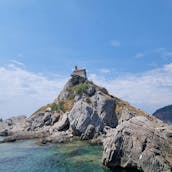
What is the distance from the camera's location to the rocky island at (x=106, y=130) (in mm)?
44844

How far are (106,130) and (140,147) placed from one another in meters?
47.1

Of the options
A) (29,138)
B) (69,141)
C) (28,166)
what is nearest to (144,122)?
(28,166)

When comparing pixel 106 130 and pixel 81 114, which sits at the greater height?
pixel 81 114

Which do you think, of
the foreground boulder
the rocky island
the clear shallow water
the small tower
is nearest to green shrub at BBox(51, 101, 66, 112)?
the rocky island

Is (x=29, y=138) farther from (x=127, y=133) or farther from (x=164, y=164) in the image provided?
(x=164, y=164)

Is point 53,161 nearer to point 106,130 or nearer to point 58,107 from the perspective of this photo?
point 106,130

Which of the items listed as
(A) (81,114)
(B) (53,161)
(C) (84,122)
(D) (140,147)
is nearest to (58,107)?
(A) (81,114)

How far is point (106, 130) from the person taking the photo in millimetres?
92188

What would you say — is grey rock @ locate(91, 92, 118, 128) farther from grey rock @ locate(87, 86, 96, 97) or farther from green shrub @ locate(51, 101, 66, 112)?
green shrub @ locate(51, 101, 66, 112)

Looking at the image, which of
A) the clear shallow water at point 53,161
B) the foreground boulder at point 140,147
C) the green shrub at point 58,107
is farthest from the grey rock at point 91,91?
the foreground boulder at point 140,147

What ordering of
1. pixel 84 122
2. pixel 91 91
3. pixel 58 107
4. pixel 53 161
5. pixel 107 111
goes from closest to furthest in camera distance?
pixel 53 161 < pixel 84 122 < pixel 107 111 < pixel 58 107 < pixel 91 91

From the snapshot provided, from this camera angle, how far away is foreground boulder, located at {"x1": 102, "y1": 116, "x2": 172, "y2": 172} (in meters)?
43.1

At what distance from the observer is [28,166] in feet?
172

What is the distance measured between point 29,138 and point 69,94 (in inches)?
2084
